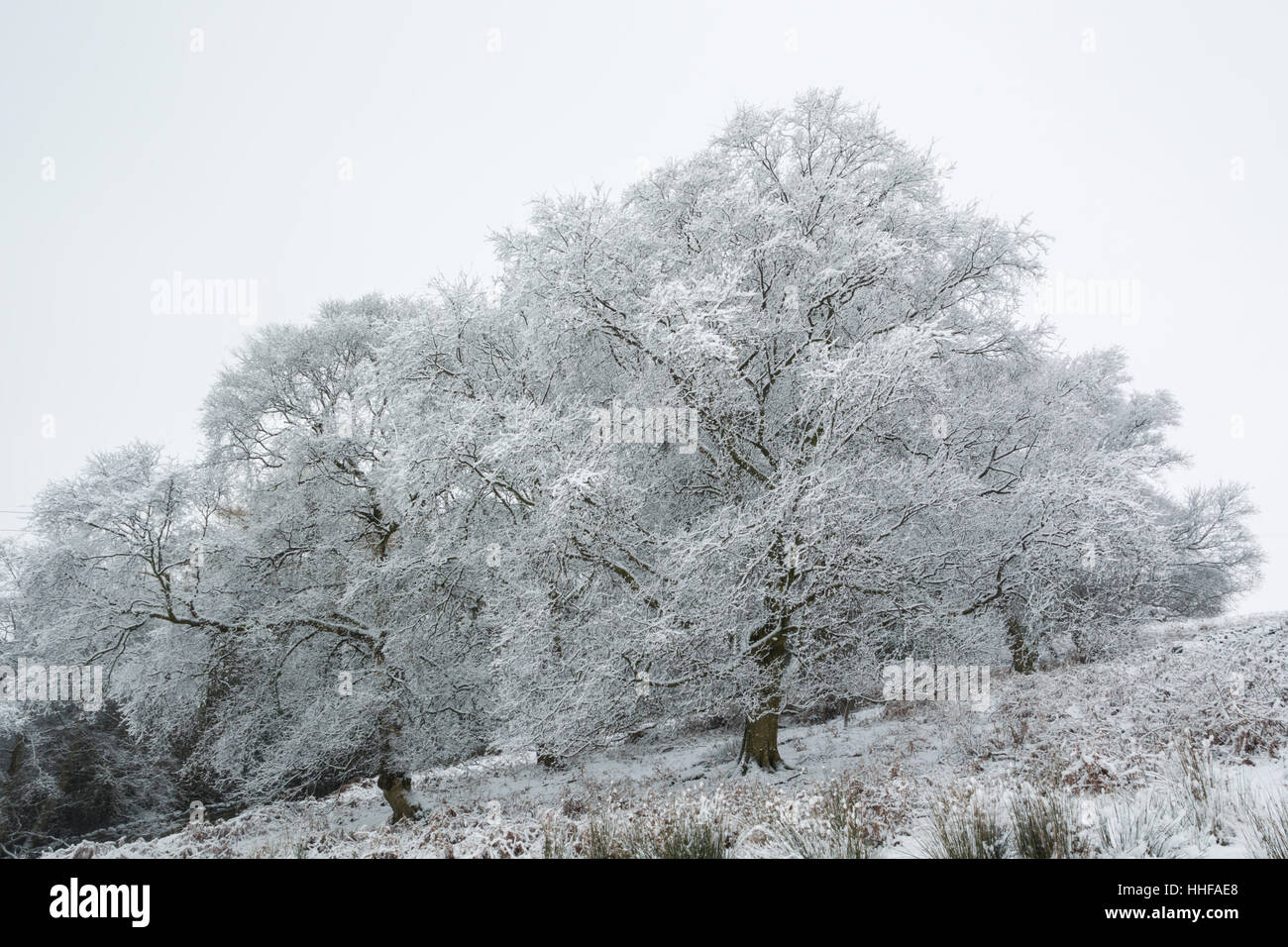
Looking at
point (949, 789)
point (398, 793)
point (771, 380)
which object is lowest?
point (398, 793)

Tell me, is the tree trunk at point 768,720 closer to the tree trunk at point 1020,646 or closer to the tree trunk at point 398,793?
the tree trunk at point 1020,646

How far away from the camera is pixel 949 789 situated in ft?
17.3

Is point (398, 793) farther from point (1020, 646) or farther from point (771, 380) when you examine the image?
point (1020, 646)

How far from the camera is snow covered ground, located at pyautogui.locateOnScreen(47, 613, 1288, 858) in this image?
14.3 feet

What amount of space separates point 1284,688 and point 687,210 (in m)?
10.2

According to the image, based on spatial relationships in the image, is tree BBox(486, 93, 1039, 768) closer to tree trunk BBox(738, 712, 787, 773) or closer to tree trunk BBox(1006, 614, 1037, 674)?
tree trunk BBox(738, 712, 787, 773)

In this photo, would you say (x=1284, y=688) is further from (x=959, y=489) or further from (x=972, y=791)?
(x=972, y=791)

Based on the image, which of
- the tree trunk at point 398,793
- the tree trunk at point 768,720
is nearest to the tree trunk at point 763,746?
the tree trunk at point 768,720

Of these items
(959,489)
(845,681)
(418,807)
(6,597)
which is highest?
(959,489)

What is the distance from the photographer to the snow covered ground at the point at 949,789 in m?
4.36

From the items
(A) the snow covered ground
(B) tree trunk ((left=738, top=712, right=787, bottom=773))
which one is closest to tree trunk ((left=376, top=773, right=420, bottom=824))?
(A) the snow covered ground

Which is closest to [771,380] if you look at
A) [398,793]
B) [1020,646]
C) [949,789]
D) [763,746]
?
[763,746]
